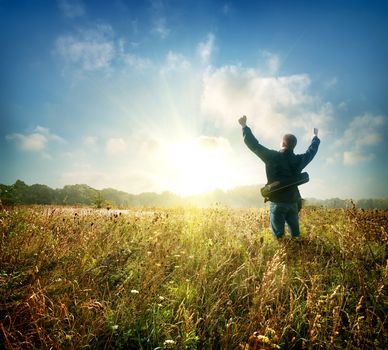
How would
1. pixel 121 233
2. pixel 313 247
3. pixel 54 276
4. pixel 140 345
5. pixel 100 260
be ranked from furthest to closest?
pixel 121 233
pixel 313 247
pixel 100 260
pixel 54 276
pixel 140 345

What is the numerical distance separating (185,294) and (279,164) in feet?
11.9

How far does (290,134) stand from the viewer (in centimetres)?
560

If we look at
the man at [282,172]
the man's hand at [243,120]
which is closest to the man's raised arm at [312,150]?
the man at [282,172]

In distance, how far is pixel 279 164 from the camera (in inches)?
214

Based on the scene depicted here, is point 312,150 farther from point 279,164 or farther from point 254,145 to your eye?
point 254,145

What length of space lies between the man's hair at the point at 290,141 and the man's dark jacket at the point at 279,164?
0.09 metres

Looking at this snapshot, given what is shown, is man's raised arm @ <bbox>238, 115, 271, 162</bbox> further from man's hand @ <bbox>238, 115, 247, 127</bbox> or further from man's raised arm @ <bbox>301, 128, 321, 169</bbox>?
man's raised arm @ <bbox>301, 128, 321, 169</bbox>

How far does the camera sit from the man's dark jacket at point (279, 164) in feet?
17.7

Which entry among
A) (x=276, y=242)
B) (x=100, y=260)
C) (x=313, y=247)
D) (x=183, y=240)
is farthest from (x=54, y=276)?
(x=313, y=247)

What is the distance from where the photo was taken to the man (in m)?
5.34

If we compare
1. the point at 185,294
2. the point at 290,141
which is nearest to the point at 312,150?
the point at 290,141

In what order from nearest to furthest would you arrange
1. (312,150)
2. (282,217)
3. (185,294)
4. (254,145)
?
(185,294) → (282,217) → (254,145) → (312,150)

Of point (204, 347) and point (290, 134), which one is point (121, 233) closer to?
point (204, 347)

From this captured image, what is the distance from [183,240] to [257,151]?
2545mm
